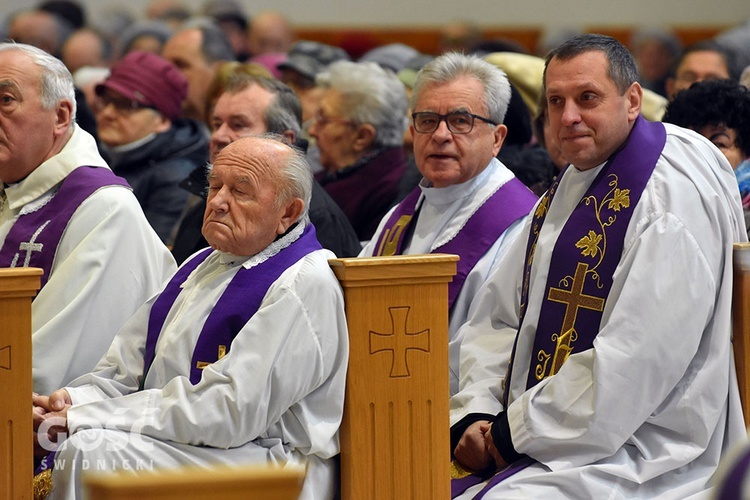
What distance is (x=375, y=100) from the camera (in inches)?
233

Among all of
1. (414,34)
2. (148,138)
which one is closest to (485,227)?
(148,138)

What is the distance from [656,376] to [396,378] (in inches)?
29.1

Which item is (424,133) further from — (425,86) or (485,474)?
(485,474)

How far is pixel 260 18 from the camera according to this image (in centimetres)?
1186

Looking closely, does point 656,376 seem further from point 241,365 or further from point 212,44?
point 212,44

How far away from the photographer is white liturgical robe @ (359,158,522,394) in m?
4.39

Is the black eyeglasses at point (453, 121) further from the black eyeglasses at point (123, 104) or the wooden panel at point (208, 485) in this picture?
the wooden panel at point (208, 485)


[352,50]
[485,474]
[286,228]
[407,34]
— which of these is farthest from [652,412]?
[407,34]

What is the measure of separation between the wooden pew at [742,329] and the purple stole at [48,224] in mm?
2255

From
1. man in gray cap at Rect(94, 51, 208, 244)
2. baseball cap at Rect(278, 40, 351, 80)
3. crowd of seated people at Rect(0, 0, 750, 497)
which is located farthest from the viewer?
baseball cap at Rect(278, 40, 351, 80)

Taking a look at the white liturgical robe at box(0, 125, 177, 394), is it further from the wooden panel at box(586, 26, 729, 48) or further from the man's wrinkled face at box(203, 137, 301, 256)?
the wooden panel at box(586, 26, 729, 48)

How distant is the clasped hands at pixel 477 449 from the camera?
12.1 ft

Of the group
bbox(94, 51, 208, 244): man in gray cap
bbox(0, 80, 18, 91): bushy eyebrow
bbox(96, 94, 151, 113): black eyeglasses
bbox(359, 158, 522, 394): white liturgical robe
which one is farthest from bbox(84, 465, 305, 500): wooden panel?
bbox(96, 94, 151, 113): black eyeglasses

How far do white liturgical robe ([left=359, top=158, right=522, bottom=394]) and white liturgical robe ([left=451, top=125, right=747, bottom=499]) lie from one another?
83 cm
